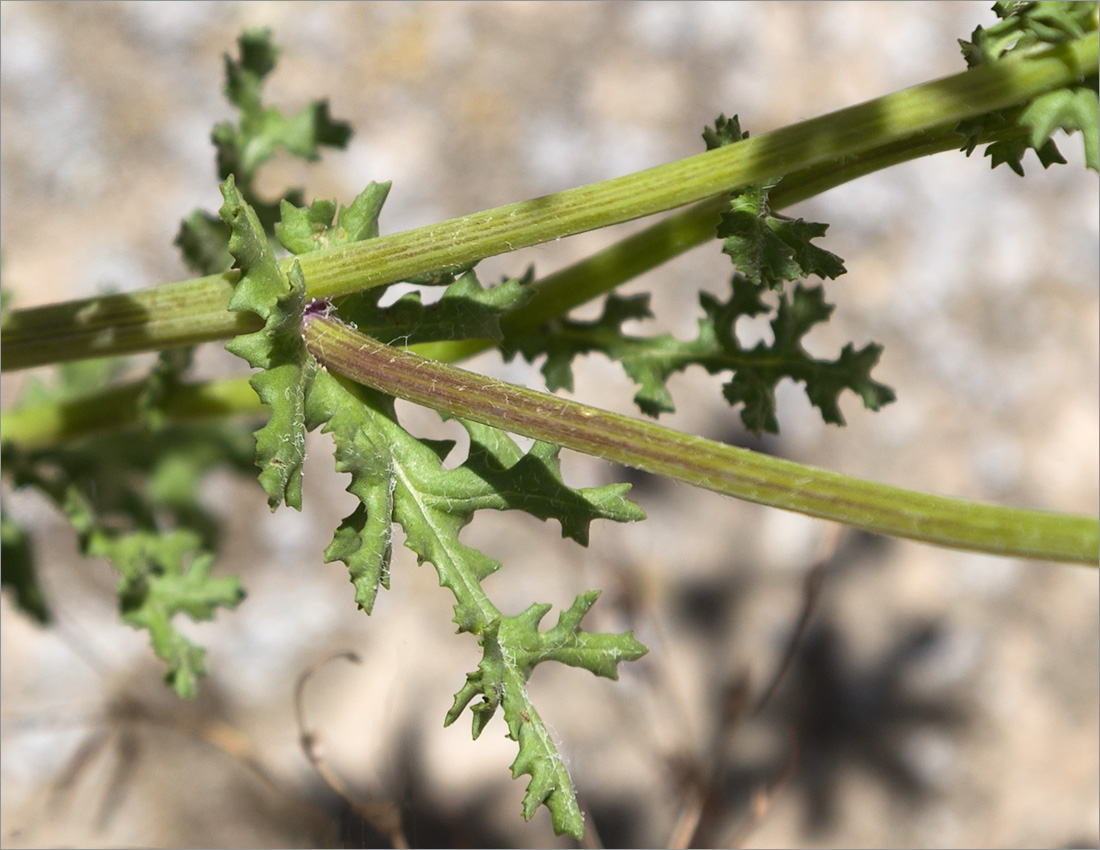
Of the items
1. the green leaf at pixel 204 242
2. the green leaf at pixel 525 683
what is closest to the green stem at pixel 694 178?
the green leaf at pixel 525 683

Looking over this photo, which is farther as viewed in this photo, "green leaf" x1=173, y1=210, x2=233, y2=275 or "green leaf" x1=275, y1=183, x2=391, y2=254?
"green leaf" x1=173, y1=210, x2=233, y2=275

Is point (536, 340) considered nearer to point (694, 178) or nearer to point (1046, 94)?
point (694, 178)

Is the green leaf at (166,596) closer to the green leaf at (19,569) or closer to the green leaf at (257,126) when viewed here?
the green leaf at (19,569)

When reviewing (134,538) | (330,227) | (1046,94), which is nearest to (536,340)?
(330,227)

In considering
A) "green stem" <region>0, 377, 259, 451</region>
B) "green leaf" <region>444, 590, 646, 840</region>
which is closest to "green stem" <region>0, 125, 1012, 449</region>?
"green stem" <region>0, 377, 259, 451</region>

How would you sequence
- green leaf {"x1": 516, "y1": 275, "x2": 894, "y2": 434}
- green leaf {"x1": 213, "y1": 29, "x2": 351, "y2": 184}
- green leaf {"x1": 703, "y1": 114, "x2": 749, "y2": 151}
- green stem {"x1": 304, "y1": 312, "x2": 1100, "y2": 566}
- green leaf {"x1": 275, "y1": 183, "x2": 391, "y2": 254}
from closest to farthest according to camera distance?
1. green stem {"x1": 304, "y1": 312, "x2": 1100, "y2": 566}
2. green leaf {"x1": 703, "y1": 114, "x2": 749, "y2": 151}
3. green leaf {"x1": 275, "y1": 183, "x2": 391, "y2": 254}
4. green leaf {"x1": 516, "y1": 275, "x2": 894, "y2": 434}
5. green leaf {"x1": 213, "y1": 29, "x2": 351, "y2": 184}

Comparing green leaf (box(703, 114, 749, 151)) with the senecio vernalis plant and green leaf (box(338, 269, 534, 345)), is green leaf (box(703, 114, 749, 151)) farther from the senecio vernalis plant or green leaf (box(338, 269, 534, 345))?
green leaf (box(338, 269, 534, 345))
